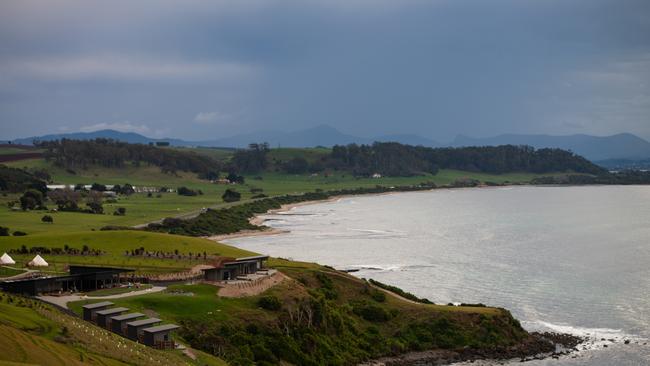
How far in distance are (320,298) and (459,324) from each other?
10749mm

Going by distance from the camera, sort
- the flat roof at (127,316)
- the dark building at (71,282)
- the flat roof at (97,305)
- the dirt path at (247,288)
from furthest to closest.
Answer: the dirt path at (247,288)
the dark building at (71,282)
the flat roof at (97,305)
the flat roof at (127,316)

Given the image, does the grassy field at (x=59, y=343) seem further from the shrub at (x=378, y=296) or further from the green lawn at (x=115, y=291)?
the shrub at (x=378, y=296)

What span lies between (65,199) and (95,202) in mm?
7589

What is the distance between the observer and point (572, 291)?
8069 centimetres

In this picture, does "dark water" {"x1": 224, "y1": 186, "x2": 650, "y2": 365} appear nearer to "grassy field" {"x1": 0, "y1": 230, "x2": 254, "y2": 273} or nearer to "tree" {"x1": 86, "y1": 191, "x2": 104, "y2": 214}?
"grassy field" {"x1": 0, "y1": 230, "x2": 254, "y2": 273}

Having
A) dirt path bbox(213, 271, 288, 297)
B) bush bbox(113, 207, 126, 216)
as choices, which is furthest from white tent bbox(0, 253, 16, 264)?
bush bbox(113, 207, 126, 216)

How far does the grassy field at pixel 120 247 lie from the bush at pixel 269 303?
9.73 m

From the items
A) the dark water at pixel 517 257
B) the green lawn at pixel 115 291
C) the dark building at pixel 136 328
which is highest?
the green lawn at pixel 115 291

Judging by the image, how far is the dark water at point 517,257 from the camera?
69188 mm

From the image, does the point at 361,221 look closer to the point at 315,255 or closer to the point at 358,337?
the point at 315,255

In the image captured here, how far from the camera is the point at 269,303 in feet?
179

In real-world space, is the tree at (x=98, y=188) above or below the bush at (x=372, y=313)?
above

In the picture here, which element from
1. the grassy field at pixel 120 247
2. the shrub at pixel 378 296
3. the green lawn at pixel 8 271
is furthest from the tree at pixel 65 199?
the shrub at pixel 378 296

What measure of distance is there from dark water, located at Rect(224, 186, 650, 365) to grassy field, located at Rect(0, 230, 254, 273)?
21.2 metres
